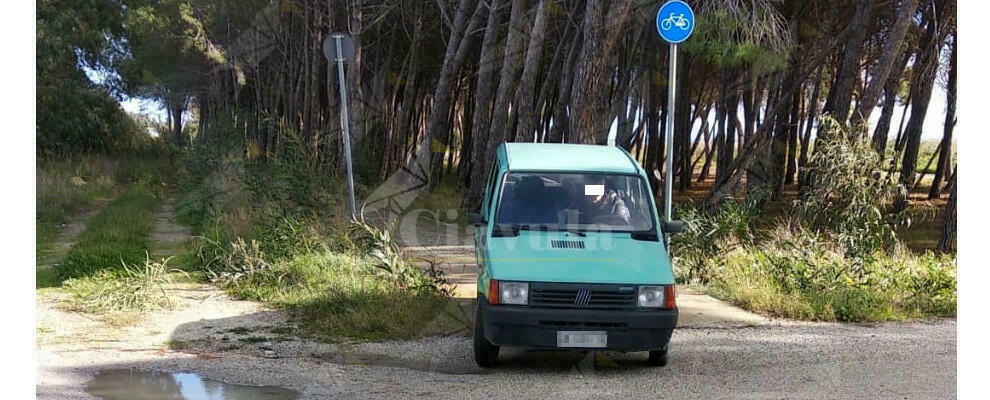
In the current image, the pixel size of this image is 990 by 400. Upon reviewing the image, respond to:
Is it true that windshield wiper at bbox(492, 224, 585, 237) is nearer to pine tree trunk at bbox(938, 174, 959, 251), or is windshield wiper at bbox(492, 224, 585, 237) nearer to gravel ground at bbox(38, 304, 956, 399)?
gravel ground at bbox(38, 304, 956, 399)

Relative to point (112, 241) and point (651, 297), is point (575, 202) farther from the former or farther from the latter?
point (112, 241)

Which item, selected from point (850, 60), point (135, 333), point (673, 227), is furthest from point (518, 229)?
point (850, 60)

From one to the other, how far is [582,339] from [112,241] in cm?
1122

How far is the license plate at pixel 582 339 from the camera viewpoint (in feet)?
27.1

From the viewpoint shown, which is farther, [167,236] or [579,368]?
[167,236]

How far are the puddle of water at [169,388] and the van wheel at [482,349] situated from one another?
5.58 ft

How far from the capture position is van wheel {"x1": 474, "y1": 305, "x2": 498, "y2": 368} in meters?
8.74

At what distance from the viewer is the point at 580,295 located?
833cm

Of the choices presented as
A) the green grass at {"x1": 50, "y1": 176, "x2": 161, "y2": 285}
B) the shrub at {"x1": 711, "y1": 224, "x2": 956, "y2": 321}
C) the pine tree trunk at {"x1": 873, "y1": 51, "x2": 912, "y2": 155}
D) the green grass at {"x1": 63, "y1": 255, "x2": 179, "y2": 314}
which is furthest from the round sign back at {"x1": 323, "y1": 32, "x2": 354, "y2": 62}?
the pine tree trunk at {"x1": 873, "y1": 51, "x2": 912, "y2": 155}

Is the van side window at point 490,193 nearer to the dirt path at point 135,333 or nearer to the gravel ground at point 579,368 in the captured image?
the gravel ground at point 579,368

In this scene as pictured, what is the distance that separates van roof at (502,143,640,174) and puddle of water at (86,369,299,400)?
315 cm

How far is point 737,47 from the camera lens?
1753 cm
